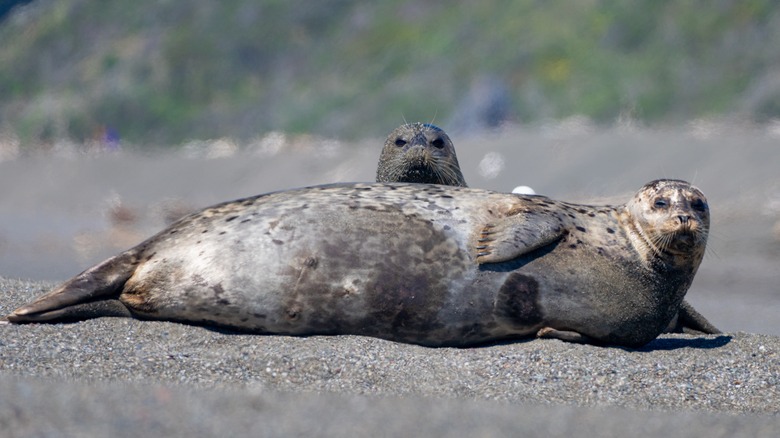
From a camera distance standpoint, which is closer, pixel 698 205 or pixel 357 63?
pixel 698 205

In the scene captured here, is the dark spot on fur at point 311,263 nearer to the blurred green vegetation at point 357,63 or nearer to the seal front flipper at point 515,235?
the seal front flipper at point 515,235

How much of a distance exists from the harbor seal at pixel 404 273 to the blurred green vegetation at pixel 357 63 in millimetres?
10629

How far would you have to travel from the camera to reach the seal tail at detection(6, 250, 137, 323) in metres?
4.83

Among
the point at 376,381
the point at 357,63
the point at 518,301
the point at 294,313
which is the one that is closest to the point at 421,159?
the point at 518,301

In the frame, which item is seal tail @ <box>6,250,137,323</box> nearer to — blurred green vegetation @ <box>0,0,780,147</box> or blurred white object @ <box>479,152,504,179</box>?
blurred white object @ <box>479,152,504,179</box>

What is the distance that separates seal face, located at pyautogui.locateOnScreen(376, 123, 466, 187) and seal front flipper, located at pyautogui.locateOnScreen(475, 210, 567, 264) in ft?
6.30

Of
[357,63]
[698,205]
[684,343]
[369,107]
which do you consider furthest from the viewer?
[357,63]

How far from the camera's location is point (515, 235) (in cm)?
488

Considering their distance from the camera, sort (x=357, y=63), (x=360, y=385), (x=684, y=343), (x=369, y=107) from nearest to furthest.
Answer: (x=360, y=385) < (x=684, y=343) < (x=369, y=107) < (x=357, y=63)

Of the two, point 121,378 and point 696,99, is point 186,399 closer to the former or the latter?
point 121,378

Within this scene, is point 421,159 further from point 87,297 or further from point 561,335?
point 87,297

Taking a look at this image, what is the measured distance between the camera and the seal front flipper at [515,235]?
15.8 ft


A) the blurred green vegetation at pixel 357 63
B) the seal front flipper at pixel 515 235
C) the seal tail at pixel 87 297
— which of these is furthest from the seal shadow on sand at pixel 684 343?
the blurred green vegetation at pixel 357 63

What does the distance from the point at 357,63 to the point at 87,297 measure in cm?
1911
